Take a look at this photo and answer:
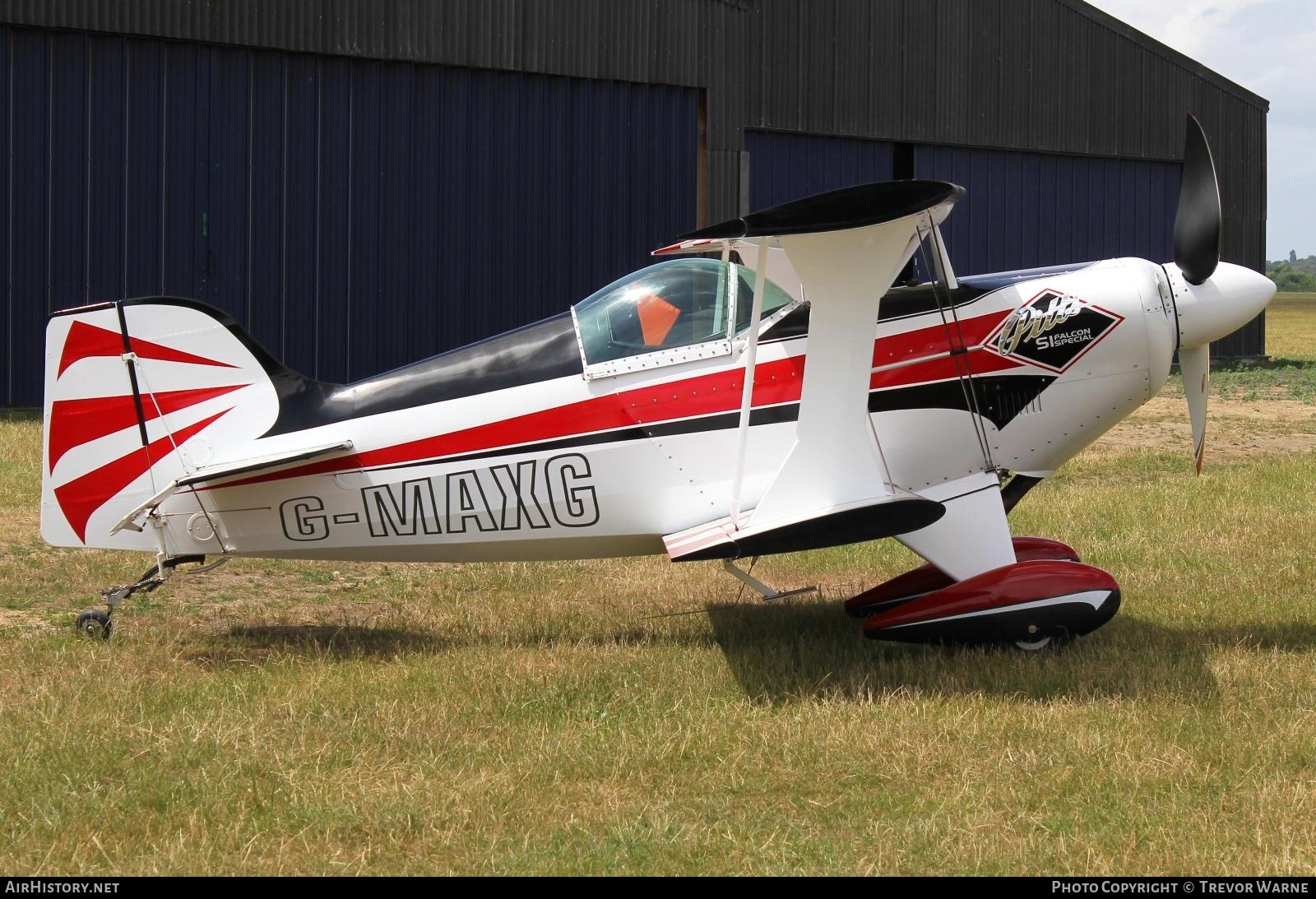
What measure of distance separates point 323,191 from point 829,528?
14.1m

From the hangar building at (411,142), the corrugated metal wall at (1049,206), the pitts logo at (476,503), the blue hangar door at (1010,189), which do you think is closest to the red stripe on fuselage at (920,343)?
the pitts logo at (476,503)

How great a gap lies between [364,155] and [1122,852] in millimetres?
16381

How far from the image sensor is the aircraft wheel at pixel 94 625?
23.3ft

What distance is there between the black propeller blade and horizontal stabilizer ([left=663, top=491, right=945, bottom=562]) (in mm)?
2320

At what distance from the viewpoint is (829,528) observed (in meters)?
6.16

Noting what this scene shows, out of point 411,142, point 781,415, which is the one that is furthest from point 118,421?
point 411,142

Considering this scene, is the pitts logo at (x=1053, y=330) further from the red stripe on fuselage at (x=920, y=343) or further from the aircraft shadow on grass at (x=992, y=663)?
the aircraft shadow on grass at (x=992, y=663)

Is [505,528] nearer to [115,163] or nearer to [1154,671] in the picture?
[1154,671]

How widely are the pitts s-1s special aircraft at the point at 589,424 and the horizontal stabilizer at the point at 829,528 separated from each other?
0.49 metres

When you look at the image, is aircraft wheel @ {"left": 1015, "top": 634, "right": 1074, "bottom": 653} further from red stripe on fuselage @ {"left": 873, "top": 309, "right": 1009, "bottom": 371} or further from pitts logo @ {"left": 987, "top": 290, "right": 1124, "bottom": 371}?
red stripe on fuselage @ {"left": 873, "top": 309, "right": 1009, "bottom": 371}

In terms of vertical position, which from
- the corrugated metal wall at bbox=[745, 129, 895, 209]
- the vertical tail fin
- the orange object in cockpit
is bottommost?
the vertical tail fin

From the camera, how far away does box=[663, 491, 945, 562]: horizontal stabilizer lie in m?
6.11

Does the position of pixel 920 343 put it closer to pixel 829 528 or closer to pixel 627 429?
pixel 829 528

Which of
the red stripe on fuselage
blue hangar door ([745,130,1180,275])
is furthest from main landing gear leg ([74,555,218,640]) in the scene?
blue hangar door ([745,130,1180,275])
